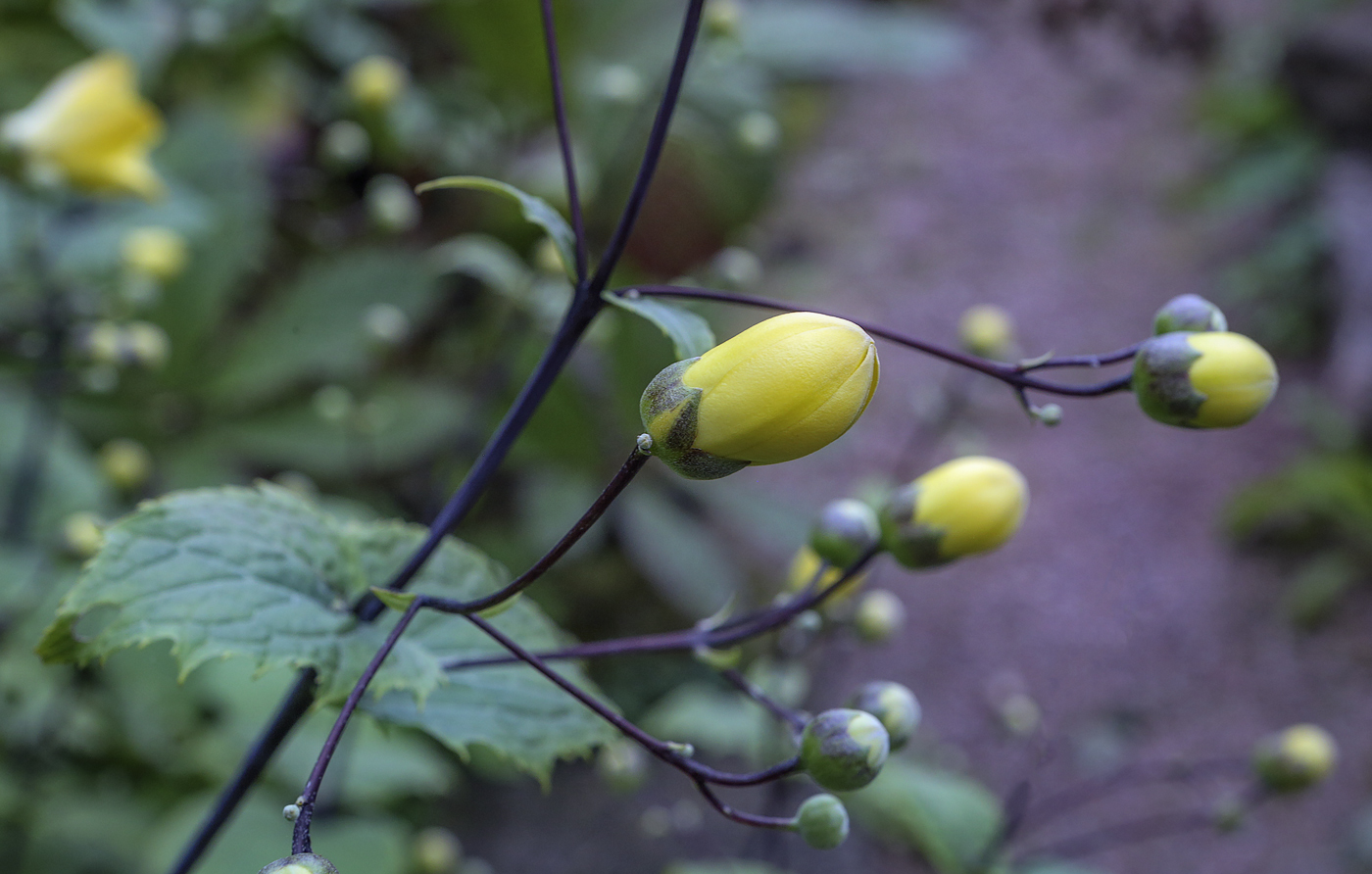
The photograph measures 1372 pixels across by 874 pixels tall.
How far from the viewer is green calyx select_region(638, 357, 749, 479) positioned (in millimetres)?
495

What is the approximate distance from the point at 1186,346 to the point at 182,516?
1.97 ft

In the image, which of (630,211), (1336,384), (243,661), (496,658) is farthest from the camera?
(1336,384)

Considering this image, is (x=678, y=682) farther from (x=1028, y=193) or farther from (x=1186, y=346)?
(x=1028, y=193)

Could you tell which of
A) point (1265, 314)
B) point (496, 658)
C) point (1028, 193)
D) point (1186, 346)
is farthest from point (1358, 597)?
point (496, 658)

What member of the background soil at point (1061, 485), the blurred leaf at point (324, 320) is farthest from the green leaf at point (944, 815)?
the blurred leaf at point (324, 320)

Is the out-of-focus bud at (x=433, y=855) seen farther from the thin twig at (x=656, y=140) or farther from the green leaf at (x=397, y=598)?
the thin twig at (x=656, y=140)

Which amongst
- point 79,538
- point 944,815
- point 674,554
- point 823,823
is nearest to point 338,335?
point 674,554

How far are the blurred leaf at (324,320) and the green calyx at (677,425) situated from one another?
1.63 m

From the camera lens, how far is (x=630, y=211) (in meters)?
0.55

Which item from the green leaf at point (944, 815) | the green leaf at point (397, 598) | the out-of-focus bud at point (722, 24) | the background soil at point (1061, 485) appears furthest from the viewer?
the background soil at point (1061, 485)

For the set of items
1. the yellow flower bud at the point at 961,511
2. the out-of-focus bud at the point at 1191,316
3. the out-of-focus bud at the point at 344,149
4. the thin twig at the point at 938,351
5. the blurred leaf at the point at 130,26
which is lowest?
the thin twig at the point at 938,351

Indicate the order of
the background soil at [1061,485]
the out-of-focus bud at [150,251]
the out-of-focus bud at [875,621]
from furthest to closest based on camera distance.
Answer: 1. the background soil at [1061,485]
2. the out-of-focus bud at [150,251]
3. the out-of-focus bud at [875,621]

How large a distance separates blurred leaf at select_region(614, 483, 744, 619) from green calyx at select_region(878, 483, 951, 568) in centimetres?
124

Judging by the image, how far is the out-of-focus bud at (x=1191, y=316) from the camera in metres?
0.62
